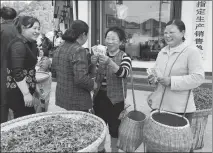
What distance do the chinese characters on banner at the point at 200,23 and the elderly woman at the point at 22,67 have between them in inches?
190

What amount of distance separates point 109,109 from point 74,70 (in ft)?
2.29

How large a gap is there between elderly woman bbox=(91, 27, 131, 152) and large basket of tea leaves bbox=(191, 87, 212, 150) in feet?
3.72

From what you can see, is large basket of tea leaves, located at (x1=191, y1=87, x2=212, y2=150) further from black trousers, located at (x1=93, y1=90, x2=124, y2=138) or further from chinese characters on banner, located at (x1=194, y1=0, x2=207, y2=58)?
chinese characters on banner, located at (x1=194, y1=0, x2=207, y2=58)

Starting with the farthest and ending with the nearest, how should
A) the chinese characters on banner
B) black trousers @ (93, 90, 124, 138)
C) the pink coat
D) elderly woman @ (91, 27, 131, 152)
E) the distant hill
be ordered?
the distant hill
the chinese characters on banner
black trousers @ (93, 90, 124, 138)
elderly woman @ (91, 27, 131, 152)
the pink coat

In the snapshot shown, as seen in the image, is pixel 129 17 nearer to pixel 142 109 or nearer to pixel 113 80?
pixel 142 109

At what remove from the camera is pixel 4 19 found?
12.8ft

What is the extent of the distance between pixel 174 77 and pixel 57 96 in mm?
1415

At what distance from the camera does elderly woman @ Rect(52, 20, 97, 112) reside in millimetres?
2404

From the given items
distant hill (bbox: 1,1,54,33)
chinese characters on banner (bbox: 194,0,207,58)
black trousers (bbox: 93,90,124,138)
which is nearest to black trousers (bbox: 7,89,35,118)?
black trousers (bbox: 93,90,124,138)

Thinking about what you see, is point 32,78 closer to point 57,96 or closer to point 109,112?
point 57,96

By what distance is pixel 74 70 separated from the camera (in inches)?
95.0

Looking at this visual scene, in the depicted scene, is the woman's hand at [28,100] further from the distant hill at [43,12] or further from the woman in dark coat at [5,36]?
the distant hill at [43,12]

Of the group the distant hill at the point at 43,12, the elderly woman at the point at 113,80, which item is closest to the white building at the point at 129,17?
the distant hill at the point at 43,12


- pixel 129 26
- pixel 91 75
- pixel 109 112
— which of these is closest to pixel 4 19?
pixel 91 75
